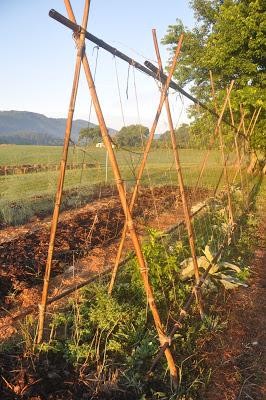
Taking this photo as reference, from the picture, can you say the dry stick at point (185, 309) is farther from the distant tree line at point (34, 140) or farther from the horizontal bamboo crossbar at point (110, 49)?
the distant tree line at point (34, 140)

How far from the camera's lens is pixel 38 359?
2863 mm

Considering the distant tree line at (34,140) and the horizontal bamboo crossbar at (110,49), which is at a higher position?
the horizontal bamboo crossbar at (110,49)

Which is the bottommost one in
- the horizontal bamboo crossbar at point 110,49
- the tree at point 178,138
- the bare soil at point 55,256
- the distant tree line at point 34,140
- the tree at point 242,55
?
the distant tree line at point 34,140

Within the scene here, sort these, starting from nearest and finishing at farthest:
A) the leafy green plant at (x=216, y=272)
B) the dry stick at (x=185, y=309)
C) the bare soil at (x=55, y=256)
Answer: the dry stick at (x=185, y=309)
the bare soil at (x=55, y=256)
the leafy green plant at (x=216, y=272)

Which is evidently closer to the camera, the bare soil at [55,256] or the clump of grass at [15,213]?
the bare soil at [55,256]

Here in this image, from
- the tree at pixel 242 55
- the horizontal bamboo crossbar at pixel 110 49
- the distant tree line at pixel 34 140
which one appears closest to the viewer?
the horizontal bamboo crossbar at pixel 110 49

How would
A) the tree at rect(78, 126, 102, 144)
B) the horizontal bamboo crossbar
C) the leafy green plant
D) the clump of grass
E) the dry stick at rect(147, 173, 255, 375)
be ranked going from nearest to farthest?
the horizontal bamboo crossbar < the dry stick at rect(147, 173, 255, 375) < the tree at rect(78, 126, 102, 144) < the leafy green plant < the clump of grass

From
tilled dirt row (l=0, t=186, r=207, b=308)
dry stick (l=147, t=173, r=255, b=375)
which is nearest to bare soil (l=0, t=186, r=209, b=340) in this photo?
tilled dirt row (l=0, t=186, r=207, b=308)

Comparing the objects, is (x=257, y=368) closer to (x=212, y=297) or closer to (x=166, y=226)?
(x=212, y=297)

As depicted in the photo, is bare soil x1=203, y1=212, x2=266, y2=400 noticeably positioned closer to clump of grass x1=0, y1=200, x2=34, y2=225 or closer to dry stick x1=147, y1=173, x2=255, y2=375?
dry stick x1=147, y1=173, x2=255, y2=375

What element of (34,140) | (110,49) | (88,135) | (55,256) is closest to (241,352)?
(88,135)

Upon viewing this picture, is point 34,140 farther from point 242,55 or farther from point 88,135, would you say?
point 88,135

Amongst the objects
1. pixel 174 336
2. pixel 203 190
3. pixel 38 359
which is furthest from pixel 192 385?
pixel 203 190

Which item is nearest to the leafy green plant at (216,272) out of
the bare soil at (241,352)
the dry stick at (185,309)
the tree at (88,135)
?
the dry stick at (185,309)
